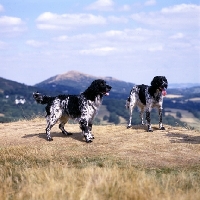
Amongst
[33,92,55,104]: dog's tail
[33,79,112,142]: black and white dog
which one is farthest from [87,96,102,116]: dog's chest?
[33,92,55,104]: dog's tail

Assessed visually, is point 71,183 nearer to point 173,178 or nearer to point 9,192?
point 9,192

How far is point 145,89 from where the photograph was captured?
54.4 feet

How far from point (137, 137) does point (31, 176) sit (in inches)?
287

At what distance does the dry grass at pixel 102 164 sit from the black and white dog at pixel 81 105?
781 mm

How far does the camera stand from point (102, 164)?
32.0 feet

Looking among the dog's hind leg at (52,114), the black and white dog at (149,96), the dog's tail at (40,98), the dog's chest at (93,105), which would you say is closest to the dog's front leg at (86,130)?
the dog's chest at (93,105)

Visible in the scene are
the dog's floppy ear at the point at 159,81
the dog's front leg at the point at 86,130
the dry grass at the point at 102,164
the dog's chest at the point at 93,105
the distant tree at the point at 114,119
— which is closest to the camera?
the dry grass at the point at 102,164

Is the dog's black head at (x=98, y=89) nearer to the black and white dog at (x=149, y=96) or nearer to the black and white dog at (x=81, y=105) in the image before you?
the black and white dog at (x=81, y=105)

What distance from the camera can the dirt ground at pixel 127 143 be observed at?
11.1 meters

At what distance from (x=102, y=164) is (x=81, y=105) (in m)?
4.39

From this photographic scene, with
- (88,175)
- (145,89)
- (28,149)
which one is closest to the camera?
(88,175)

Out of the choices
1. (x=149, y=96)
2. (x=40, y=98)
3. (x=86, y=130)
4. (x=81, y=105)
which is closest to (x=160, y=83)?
(x=149, y=96)

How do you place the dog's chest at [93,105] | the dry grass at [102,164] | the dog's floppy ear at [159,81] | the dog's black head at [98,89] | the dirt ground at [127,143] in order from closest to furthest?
1. the dry grass at [102,164]
2. the dirt ground at [127,143]
3. the dog's black head at [98,89]
4. the dog's chest at [93,105]
5. the dog's floppy ear at [159,81]

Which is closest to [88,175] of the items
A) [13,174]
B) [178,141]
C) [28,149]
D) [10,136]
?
[13,174]
